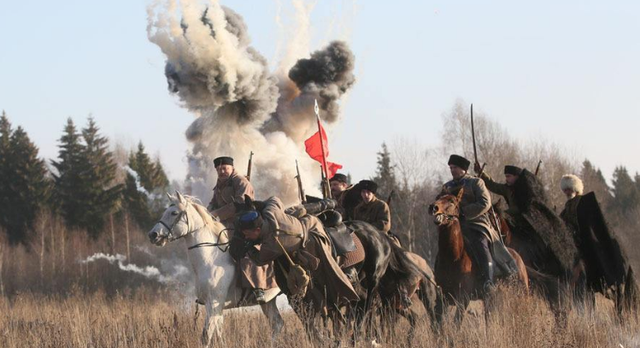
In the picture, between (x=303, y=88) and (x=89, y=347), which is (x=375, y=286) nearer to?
(x=89, y=347)

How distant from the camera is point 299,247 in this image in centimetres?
1023

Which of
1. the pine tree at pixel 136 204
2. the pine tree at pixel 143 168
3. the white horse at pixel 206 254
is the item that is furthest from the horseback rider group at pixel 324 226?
the pine tree at pixel 143 168

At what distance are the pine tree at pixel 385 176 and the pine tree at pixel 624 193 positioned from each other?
57.9 ft

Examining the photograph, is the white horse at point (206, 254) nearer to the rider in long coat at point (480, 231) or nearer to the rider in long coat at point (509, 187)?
the rider in long coat at point (480, 231)

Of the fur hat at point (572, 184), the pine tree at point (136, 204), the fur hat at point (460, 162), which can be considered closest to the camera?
the fur hat at point (460, 162)

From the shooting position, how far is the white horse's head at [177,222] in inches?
452

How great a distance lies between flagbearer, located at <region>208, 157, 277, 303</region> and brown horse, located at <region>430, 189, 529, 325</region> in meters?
1.98

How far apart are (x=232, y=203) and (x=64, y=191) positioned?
43.8m

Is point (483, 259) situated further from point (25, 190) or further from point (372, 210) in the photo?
point (25, 190)

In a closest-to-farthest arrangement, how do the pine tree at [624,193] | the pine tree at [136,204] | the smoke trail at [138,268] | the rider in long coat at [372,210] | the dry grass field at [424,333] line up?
the dry grass field at [424,333], the rider in long coat at [372,210], the smoke trail at [138,268], the pine tree at [136,204], the pine tree at [624,193]

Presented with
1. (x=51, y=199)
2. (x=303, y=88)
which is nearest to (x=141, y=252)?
(x=51, y=199)

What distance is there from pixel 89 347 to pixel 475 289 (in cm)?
442

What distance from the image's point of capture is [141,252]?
174 ft

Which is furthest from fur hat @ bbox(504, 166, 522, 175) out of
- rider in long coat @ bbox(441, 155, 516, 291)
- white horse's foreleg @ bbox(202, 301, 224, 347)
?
white horse's foreleg @ bbox(202, 301, 224, 347)
